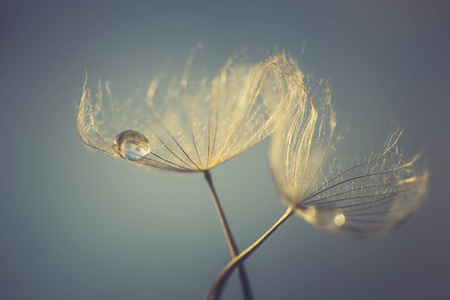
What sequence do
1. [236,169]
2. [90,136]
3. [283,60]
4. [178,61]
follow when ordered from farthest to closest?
[236,169] < [178,61] < [90,136] < [283,60]

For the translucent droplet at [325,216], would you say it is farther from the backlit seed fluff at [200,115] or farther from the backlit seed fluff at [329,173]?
the backlit seed fluff at [200,115]

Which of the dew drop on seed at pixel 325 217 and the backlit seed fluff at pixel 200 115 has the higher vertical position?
the backlit seed fluff at pixel 200 115

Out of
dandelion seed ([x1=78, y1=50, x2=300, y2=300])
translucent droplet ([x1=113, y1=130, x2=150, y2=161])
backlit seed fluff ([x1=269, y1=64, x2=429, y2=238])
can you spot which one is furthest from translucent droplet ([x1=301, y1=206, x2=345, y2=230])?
translucent droplet ([x1=113, y1=130, x2=150, y2=161])

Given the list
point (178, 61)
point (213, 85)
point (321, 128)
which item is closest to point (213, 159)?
point (213, 85)

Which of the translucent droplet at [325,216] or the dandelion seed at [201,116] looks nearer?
the translucent droplet at [325,216]

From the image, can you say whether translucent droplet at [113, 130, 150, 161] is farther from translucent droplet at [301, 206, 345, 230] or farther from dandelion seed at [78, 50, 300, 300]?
translucent droplet at [301, 206, 345, 230]

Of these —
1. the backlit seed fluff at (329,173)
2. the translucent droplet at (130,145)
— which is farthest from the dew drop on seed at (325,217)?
the translucent droplet at (130,145)

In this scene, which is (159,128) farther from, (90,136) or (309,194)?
(309,194)
